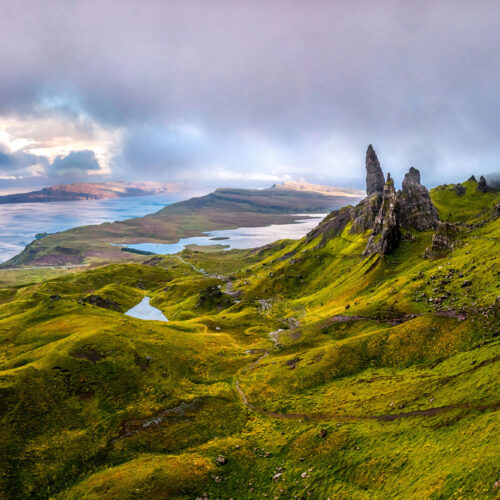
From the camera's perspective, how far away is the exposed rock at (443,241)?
121281 millimetres

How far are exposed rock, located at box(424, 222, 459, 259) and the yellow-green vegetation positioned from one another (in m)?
3.82

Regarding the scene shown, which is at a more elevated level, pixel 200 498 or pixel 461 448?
pixel 461 448

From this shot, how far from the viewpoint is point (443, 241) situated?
124m

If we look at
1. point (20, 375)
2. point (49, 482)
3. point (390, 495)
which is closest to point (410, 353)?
point (390, 495)

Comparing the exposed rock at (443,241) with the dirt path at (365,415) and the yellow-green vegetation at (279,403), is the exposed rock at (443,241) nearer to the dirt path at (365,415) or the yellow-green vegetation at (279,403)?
the yellow-green vegetation at (279,403)

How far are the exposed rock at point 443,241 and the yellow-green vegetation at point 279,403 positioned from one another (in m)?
3.82

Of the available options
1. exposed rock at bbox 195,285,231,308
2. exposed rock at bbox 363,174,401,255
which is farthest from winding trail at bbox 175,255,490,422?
exposed rock at bbox 195,285,231,308

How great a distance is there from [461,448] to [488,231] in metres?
109

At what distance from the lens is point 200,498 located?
4456cm

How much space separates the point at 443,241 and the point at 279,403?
9702 centimetres

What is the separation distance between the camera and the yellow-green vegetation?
43344mm

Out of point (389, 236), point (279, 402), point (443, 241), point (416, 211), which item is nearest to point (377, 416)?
point (279, 402)

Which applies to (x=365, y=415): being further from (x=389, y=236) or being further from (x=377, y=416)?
(x=389, y=236)

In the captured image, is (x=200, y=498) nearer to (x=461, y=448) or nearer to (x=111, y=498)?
(x=111, y=498)
